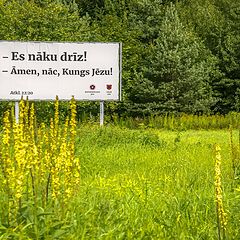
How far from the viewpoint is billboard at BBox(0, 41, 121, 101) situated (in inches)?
896

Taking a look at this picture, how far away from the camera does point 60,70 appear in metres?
23.0

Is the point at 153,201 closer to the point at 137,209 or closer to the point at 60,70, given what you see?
the point at 137,209

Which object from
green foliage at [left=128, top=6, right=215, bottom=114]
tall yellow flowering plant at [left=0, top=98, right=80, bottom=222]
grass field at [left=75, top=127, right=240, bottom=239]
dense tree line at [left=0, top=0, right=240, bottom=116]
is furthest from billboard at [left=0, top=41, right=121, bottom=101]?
tall yellow flowering plant at [left=0, top=98, right=80, bottom=222]

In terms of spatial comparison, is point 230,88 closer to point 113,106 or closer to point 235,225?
point 113,106

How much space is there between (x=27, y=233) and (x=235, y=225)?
84.5 inches

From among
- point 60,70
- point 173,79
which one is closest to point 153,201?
point 60,70

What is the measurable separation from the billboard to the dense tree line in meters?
5.46

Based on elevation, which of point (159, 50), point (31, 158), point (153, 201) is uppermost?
point (159, 50)

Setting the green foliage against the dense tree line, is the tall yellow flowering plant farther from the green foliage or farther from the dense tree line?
the green foliage

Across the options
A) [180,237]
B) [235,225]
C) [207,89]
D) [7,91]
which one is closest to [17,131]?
[180,237]

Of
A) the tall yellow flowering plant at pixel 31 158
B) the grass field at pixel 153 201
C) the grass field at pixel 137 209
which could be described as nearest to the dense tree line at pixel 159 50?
the grass field at pixel 153 201

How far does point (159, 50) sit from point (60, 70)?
11847 millimetres

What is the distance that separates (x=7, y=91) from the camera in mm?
22750

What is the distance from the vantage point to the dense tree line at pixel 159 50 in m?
29.1
